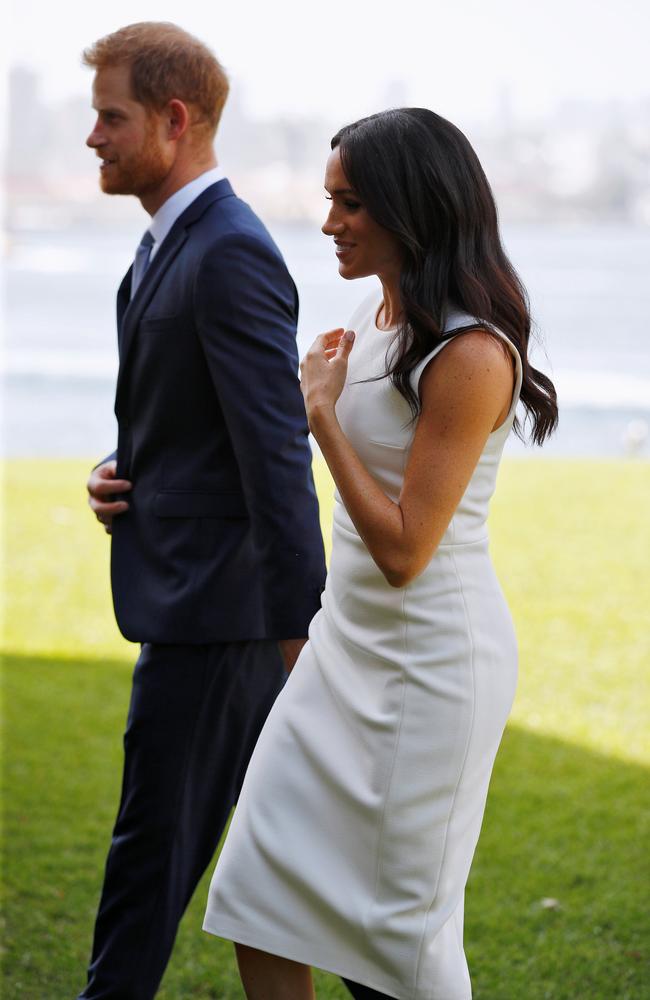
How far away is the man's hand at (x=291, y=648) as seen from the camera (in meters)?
2.44

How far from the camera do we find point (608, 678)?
6.12m

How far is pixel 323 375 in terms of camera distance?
2088 mm

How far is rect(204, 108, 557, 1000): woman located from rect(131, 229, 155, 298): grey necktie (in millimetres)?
611

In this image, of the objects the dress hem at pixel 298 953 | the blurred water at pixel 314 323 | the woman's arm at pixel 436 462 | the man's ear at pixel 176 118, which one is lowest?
the blurred water at pixel 314 323

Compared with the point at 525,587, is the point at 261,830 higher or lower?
higher

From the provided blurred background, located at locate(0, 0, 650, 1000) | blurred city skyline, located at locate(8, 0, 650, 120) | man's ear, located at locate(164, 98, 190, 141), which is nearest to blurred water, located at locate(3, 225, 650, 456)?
blurred background, located at locate(0, 0, 650, 1000)

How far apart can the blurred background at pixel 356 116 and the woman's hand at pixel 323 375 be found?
1361 inches

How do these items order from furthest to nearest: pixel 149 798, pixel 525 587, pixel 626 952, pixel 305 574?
pixel 525 587 → pixel 626 952 → pixel 149 798 → pixel 305 574

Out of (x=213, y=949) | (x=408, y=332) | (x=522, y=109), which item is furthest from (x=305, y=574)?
(x=522, y=109)

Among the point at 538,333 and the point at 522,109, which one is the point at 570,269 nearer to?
the point at 522,109

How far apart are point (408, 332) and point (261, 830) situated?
829 millimetres

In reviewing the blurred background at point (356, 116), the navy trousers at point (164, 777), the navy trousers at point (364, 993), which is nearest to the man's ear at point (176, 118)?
the navy trousers at point (164, 777)

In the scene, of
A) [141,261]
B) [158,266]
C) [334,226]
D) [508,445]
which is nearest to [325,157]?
[508,445]

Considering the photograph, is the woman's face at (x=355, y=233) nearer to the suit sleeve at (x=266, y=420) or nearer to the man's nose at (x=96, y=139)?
the suit sleeve at (x=266, y=420)
